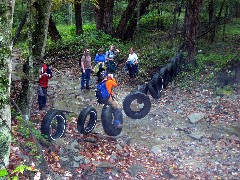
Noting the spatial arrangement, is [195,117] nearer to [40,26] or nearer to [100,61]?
[100,61]

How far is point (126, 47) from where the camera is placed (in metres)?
23.7

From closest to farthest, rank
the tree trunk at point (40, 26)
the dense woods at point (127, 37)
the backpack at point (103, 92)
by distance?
1. the tree trunk at point (40, 26)
2. the dense woods at point (127, 37)
3. the backpack at point (103, 92)

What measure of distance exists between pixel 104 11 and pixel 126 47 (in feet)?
11.4

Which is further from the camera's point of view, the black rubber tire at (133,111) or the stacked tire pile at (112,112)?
the black rubber tire at (133,111)

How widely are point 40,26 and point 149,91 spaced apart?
23.7 ft

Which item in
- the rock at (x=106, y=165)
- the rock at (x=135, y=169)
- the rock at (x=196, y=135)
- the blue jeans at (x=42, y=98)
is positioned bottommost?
the rock at (x=135, y=169)

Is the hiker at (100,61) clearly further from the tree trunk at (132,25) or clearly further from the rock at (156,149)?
the tree trunk at (132,25)

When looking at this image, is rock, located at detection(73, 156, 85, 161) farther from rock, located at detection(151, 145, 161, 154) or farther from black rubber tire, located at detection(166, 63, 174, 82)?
black rubber tire, located at detection(166, 63, 174, 82)

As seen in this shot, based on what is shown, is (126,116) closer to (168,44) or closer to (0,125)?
(0,125)

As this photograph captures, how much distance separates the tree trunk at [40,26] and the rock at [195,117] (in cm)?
724

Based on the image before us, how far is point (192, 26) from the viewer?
19094 mm

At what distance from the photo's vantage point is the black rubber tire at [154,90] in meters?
15.4

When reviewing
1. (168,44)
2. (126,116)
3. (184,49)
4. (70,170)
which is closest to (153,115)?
(126,116)

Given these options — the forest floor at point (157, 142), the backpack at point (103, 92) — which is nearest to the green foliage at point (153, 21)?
the forest floor at point (157, 142)
